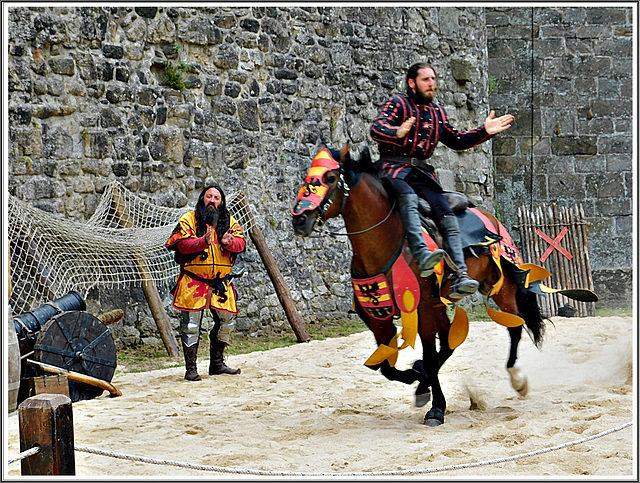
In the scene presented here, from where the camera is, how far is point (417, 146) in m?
5.32

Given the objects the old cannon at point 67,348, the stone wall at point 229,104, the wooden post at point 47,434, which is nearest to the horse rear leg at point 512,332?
the old cannon at point 67,348

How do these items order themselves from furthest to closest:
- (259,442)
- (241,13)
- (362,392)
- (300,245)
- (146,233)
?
(300,245) < (241,13) < (146,233) < (362,392) < (259,442)

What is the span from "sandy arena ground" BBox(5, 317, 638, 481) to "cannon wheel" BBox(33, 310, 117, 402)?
17cm

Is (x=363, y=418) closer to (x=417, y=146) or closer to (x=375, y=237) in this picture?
(x=375, y=237)

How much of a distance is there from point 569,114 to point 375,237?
8654 mm

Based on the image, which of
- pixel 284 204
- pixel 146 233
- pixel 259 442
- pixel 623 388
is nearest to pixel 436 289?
pixel 259 442

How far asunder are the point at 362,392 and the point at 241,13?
518cm

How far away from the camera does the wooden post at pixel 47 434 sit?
322 centimetres

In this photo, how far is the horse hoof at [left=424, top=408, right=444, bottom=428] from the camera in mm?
5177

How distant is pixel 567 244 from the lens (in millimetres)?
11367

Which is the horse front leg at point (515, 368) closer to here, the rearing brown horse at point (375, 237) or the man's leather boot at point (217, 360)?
the rearing brown horse at point (375, 237)

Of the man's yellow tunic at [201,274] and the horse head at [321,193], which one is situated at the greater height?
the horse head at [321,193]

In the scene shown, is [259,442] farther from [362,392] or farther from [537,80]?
[537,80]

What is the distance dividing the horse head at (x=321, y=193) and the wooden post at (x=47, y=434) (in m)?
1.95
